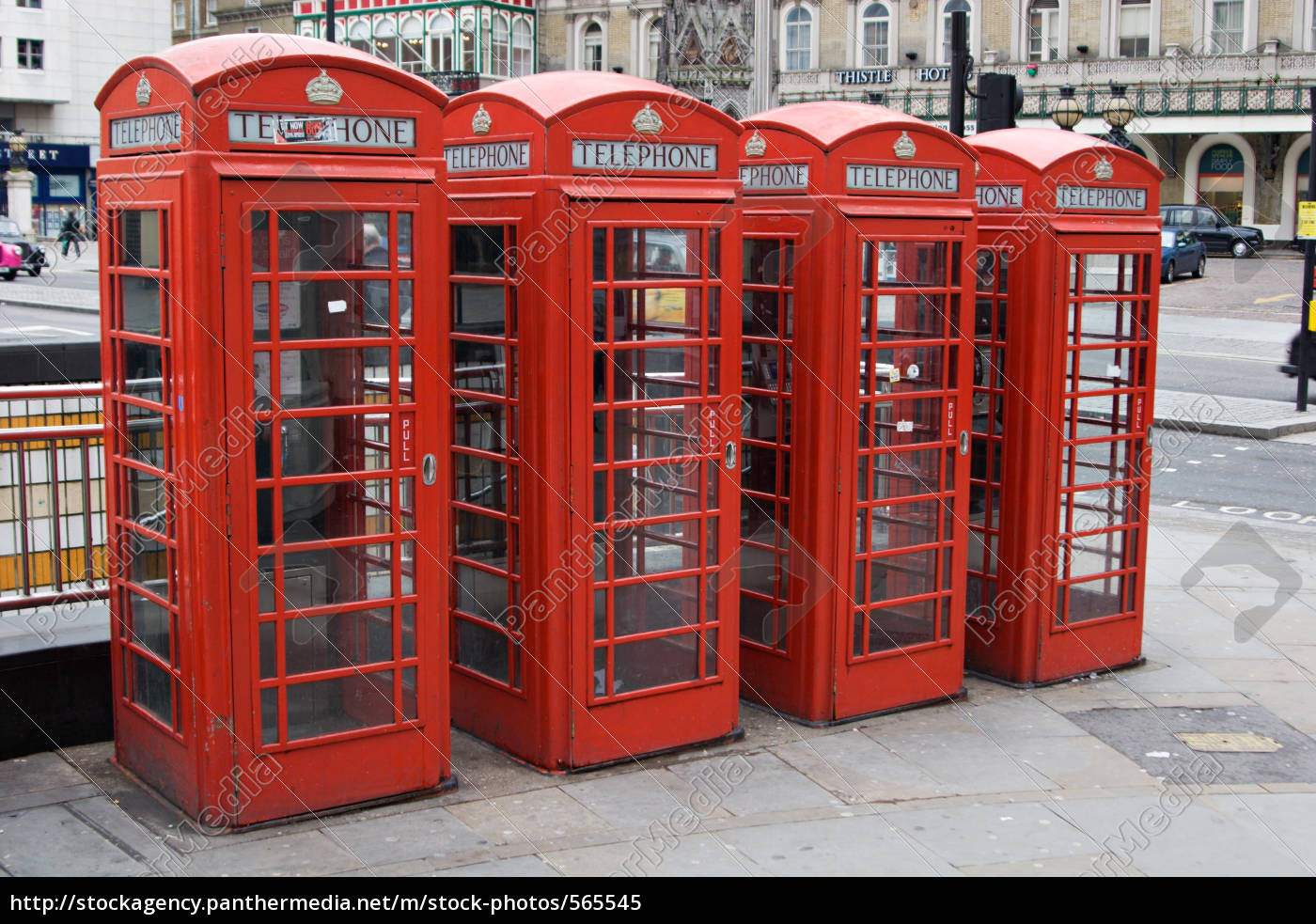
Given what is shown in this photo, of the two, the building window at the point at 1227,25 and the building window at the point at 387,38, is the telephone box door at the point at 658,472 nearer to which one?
the building window at the point at 1227,25

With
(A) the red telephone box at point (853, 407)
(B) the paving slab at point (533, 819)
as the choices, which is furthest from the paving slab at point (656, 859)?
(A) the red telephone box at point (853, 407)

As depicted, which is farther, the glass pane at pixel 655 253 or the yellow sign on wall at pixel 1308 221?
the yellow sign on wall at pixel 1308 221

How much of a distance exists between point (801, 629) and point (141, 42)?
62.7 metres

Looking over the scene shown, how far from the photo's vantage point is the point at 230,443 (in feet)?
17.5

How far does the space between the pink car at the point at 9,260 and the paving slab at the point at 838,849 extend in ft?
113

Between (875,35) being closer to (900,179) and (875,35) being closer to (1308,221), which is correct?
(1308,221)

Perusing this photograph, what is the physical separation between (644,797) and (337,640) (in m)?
1.46

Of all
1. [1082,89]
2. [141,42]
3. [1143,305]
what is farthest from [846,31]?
[1143,305]

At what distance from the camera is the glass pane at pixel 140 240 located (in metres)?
5.46

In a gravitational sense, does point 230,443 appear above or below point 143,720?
above

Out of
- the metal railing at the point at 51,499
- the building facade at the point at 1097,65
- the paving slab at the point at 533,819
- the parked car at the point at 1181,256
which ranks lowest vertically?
the paving slab at the point at 533,819

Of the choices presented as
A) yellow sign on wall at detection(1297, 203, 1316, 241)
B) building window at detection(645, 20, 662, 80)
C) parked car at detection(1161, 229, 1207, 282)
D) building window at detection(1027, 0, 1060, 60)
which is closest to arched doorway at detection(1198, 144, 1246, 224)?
building window at detection(1027, 0, 1060, 60)

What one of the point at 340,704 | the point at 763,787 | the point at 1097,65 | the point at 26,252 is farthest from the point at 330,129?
the point at 1097,65

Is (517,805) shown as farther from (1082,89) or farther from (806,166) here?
(1082,89)
